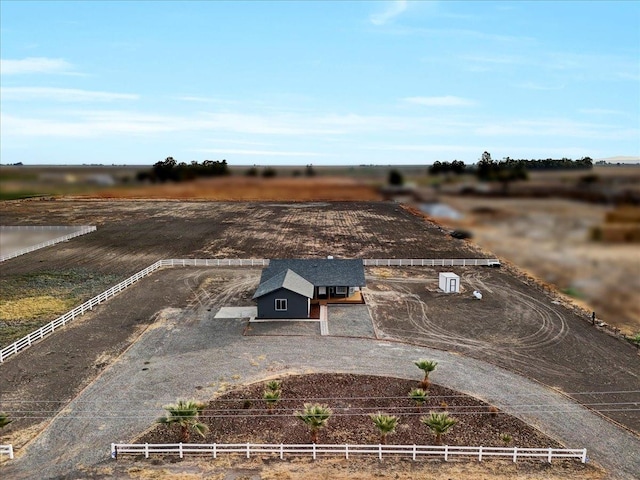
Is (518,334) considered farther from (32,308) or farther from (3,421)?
(32,308)

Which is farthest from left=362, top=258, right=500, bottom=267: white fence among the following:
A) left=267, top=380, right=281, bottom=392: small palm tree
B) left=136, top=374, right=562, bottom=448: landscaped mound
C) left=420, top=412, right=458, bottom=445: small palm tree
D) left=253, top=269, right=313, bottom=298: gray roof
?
left=420, top=412, right=458, bottom=445: small palm tree

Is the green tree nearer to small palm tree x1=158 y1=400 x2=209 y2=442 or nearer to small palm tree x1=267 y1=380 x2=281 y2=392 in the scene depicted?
small palm tree x1=267 y1=380 x2=281 y2=392

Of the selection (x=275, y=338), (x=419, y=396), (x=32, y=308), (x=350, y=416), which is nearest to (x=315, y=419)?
(x=350, y=416)

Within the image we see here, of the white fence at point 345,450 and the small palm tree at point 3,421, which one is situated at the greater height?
the small palm tree at point 3,421

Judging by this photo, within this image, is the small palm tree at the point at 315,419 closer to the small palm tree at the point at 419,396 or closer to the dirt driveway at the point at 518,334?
the small palm tree at the point at 419,396

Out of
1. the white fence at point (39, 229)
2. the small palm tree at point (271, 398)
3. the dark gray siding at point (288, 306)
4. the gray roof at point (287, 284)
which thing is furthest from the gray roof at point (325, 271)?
the white fence at point (39, 229)

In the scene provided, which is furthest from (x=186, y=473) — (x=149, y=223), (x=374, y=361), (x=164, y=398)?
(x=149, y=223)
